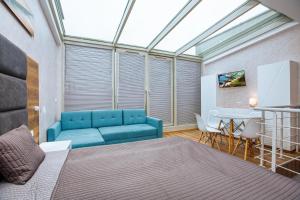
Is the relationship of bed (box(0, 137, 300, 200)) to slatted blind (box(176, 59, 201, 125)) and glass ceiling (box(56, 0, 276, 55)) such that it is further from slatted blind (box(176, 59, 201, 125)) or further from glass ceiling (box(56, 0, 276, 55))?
slatted blind (box(176, 59, 201, 125))

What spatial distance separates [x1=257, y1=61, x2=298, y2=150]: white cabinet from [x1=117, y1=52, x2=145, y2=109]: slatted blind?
319 centimetres

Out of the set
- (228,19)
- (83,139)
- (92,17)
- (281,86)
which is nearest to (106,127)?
(83,139)

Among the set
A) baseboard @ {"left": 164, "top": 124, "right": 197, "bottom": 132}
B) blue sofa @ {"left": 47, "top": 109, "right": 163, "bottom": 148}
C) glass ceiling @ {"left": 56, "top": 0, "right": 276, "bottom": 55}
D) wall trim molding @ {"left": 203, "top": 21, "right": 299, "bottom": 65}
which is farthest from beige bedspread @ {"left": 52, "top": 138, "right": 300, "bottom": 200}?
wall trim molding @ {"left": 203, "top": 21, "right": 299, "bottom": 65}

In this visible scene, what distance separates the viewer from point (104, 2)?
273cm

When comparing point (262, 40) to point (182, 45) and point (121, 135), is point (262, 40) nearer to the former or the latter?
point (182, 45)

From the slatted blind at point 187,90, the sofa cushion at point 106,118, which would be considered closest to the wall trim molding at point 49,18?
the sofa cushion at point 106,118

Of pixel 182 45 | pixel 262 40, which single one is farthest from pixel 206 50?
pixel 262 40

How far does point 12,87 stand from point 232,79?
15.9 ft

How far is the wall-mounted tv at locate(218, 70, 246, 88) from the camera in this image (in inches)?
165

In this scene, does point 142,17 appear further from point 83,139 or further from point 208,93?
point 208,93

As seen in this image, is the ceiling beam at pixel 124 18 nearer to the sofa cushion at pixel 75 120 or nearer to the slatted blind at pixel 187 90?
the sofa cushion at pixel 75 120

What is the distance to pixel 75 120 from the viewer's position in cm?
338

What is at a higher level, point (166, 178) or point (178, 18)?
point (178, 18)

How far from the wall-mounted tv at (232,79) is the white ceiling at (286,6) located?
5.34ft
